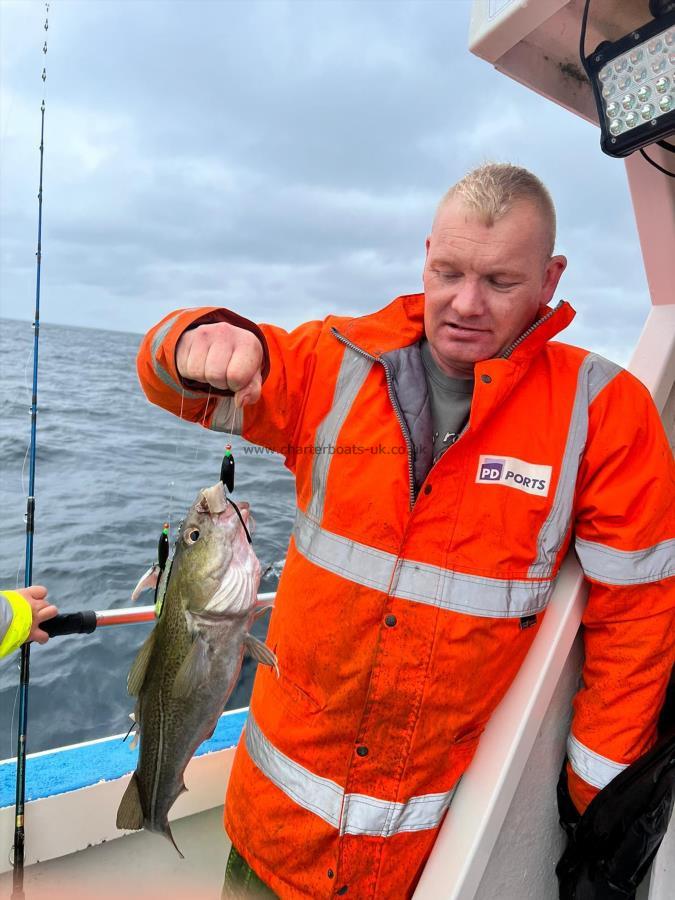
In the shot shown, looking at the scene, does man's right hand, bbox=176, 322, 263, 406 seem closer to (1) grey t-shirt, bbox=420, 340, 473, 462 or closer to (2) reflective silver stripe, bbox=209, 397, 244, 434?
(2) reflective silver stripe, bbox=209, 397, 244, 434

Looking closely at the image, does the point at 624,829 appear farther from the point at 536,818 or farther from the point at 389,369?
the point at 389,369

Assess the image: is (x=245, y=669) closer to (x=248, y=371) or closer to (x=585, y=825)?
(x=585, y=825)

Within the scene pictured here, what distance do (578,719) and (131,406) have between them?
16.7 m

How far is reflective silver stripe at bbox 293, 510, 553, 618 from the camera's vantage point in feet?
5.95

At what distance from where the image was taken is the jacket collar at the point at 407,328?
1917 mm

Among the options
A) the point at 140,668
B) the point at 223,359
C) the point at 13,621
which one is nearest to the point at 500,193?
the point at 223,359

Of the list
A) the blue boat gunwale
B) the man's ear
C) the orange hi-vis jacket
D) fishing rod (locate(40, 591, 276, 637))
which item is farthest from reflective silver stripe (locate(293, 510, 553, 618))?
the blue boat gunwale

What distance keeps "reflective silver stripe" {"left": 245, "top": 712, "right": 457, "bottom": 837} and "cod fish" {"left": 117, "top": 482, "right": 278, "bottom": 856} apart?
27 centimetres

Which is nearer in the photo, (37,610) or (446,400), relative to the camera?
(446,400)

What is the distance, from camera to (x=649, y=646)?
191cm

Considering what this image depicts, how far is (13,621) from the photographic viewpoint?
2666mm

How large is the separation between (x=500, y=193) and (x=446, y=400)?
611mm

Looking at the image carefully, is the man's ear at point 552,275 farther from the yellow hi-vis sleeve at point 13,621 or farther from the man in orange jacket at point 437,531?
the yellow hi-vis sleeve at point 13,621

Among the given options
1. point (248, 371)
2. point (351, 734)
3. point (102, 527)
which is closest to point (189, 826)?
point (351, 734)
